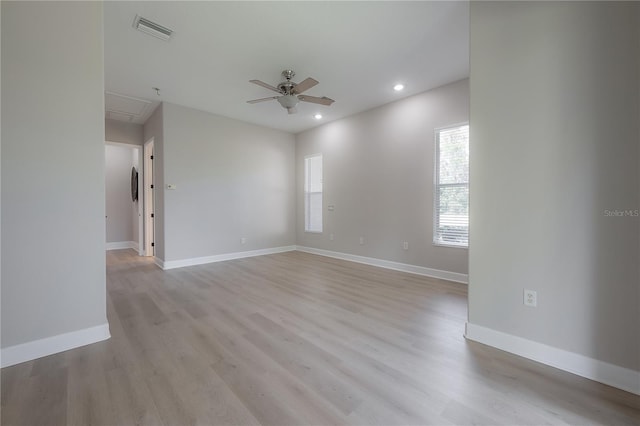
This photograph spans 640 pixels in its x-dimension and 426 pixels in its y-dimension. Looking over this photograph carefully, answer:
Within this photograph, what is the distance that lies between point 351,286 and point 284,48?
10.2 ft

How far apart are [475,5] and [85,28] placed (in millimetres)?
3215

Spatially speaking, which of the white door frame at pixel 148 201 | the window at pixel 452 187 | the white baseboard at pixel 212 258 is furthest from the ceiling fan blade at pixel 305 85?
the white door frame at pixel 148 201

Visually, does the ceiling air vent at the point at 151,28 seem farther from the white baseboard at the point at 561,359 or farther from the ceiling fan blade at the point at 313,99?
the white baseboard at the point at 561,359

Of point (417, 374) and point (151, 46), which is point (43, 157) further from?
point (417, 374)

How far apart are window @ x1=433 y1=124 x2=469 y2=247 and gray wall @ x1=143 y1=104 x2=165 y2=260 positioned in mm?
4714

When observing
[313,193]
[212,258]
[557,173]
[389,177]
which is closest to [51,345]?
[212,258]

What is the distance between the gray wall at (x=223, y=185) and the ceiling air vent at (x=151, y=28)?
2.11 metres

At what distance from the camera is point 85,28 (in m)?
2.08

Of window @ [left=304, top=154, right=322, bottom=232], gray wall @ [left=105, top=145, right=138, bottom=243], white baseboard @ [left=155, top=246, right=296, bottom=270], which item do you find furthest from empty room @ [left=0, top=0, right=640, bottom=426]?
gray wall @ [left=105, top=145, right=138, bottom=243]

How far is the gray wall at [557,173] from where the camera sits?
1.58 metres

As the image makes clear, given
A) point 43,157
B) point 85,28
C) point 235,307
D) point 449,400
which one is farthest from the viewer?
point 235,307

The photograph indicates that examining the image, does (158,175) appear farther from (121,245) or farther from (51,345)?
(121,245)

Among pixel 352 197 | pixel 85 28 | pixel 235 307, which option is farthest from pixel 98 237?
pixel 352 197

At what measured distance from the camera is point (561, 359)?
1.76m
